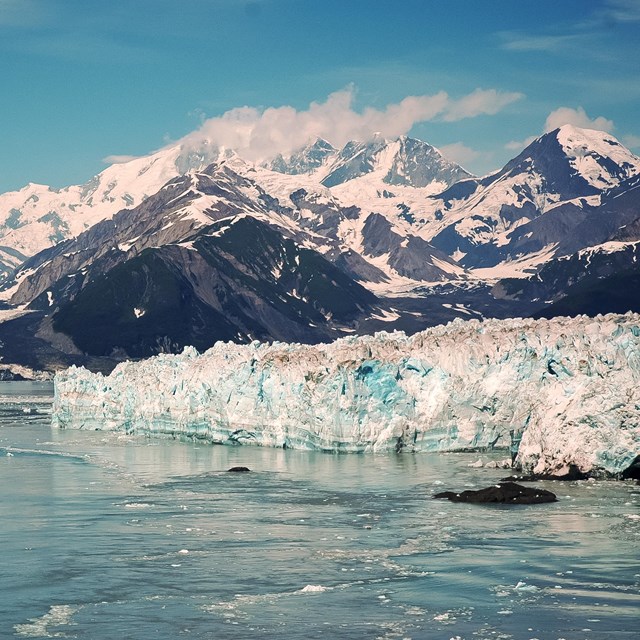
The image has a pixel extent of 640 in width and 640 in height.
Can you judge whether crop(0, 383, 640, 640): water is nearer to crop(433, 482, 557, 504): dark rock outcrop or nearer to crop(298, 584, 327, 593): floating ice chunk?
crop(298, 584, 327, 593): floating ice chunk

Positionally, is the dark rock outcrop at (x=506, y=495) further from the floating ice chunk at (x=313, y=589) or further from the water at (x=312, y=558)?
the floating ice chunk at (x=313, y=589)

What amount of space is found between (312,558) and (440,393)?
45351 mm

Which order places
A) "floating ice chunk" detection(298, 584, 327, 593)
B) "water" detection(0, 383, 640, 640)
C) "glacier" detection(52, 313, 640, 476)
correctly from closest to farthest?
"water" detection(0, 383, 640, 640), "floating ice chunk" detection(298, 584, 327, 593), "glacier" detection(52, 313, 640, 476)

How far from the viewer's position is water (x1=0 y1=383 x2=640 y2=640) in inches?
1795

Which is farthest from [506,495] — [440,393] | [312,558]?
[440,393]

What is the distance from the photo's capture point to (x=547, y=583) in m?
51.3

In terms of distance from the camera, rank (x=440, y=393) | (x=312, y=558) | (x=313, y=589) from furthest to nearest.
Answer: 1. (x=440, y=393)
2. (x=312, y=558)
3. (x=313, y=589)

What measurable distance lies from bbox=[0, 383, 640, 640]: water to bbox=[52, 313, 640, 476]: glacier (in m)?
4.30

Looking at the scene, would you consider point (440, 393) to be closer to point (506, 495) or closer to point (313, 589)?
point (506, 495)

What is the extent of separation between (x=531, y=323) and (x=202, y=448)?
3235 centimetres

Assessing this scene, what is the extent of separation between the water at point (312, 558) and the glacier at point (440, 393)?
430cm

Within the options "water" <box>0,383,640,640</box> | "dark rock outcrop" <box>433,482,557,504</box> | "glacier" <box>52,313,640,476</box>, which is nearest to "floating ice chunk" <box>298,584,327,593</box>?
"water" <box>0,383,640,640</box>

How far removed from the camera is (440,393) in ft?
332

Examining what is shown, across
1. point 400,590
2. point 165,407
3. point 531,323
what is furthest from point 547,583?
point 165,407
